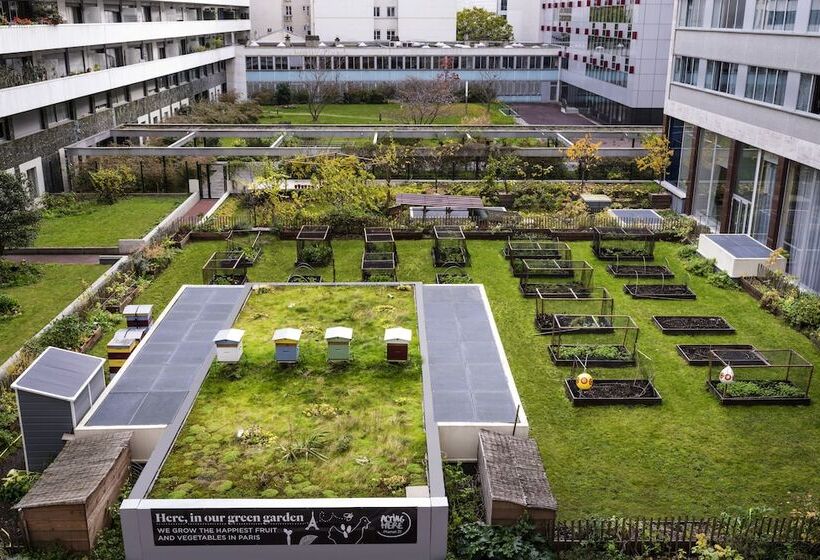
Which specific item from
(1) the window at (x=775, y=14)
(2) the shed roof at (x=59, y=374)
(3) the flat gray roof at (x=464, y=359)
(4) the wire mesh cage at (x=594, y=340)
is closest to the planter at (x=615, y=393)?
(4) the wire mesh cage at (x=594, y=340)

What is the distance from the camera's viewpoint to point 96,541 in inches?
556

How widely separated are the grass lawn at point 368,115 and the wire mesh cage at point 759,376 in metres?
46.8

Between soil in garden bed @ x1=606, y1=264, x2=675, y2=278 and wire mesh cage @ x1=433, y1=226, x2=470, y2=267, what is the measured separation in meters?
5.86

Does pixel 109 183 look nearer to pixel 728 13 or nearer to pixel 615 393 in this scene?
pixel 615 393

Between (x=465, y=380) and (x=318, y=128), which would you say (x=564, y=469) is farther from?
(x=318, y=128)

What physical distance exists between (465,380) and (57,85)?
32808 millimetres

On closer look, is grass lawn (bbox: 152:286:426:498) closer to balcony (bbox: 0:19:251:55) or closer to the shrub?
the shrub

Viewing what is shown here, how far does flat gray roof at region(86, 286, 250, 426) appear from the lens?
16.9m

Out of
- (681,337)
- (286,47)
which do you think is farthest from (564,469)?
(286,47)

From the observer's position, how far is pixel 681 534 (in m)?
14.5

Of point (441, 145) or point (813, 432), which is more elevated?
point (441, 145)

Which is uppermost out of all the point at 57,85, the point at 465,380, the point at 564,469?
the point at 57,85

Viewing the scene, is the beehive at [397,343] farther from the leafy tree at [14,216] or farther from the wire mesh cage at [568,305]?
the leafy tree at [14,216]

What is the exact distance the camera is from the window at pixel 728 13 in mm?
33500
